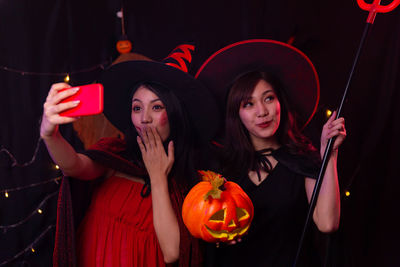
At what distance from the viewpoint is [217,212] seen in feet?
3.84

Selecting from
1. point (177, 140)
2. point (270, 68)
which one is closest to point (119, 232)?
point (177, 140)

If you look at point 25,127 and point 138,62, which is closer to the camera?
point 138,62

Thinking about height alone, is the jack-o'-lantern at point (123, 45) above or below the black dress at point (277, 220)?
above

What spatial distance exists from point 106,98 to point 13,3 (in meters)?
0.70

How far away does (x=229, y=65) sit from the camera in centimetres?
158

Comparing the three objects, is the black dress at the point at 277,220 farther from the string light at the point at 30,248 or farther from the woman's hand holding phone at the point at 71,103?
the string light at the point at 30,248

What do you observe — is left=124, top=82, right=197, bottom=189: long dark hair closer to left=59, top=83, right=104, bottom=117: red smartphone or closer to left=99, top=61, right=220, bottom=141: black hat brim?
left=99, top=61, right=220, bottom=141: black hat brim

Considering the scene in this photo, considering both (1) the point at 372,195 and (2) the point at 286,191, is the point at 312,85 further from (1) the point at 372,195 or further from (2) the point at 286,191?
(1) the point at 372,195

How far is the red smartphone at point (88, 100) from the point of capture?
96cm

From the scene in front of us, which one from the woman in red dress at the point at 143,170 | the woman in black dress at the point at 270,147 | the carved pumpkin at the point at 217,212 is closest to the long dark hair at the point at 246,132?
the woman in black dress at the point at 270,147

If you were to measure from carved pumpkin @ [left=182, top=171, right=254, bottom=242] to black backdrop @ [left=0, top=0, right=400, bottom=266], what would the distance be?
0.95m

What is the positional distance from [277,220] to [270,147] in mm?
332

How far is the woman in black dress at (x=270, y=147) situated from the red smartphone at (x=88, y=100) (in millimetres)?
711

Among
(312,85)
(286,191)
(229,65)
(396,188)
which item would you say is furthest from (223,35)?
(396,188)
